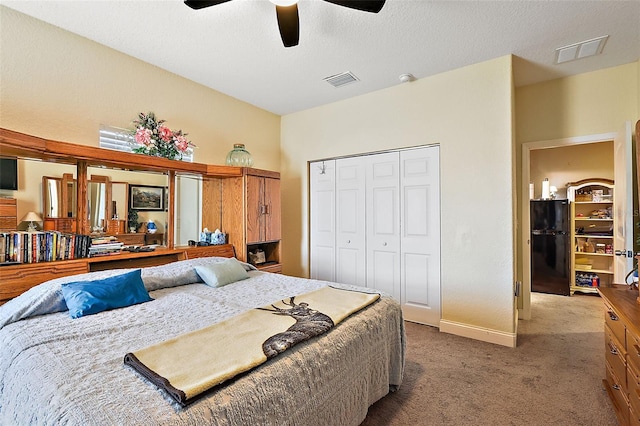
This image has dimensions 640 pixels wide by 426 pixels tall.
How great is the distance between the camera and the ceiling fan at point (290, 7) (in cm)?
168

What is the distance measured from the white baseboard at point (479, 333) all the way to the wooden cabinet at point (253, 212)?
79.7 inches

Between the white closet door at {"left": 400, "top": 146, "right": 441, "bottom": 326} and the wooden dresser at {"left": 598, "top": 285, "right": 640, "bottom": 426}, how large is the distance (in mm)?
1402

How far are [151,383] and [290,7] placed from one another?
6.64 ft

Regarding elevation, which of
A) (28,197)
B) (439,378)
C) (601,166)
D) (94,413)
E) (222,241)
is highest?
(601,166)

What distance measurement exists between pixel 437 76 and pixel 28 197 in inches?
149

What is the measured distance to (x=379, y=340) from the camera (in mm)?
1809

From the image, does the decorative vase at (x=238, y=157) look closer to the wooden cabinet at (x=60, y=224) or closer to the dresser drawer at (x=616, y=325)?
the wooden cabinet at (x=60, y=224)

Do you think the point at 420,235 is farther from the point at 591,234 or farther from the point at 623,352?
the point at 591,234

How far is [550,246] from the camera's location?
4816 mm

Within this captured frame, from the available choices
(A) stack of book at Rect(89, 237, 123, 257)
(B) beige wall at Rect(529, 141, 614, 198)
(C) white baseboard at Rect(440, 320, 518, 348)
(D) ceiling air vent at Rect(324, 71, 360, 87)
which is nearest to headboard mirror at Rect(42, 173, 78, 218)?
(A) stack of book at Rect(89, 237, 123, 257)

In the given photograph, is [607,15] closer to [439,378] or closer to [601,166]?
[439,378]

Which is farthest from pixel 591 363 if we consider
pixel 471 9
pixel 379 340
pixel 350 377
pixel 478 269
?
pixel 471 9

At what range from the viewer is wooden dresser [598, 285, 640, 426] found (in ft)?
4.82

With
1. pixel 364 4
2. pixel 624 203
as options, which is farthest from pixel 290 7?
pixel 624 203
